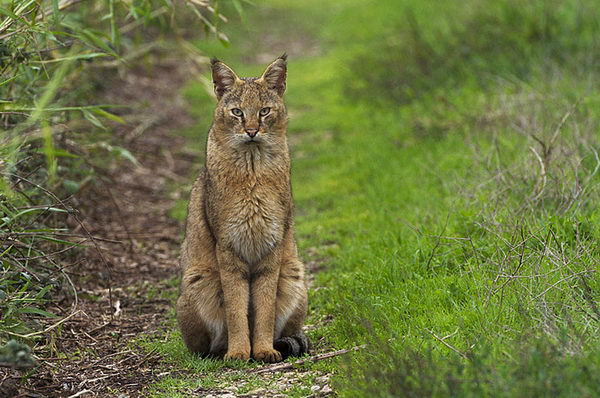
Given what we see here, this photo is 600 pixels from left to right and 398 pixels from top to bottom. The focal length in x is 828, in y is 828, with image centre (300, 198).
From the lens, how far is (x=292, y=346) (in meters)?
5.25

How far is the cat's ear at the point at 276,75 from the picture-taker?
562 centimetres

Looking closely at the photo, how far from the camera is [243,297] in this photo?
532 centimetres

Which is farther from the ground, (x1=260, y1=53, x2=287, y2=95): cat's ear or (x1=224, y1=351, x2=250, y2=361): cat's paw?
(x1=260, y1=53, x2=287, y2=95): cat's ear

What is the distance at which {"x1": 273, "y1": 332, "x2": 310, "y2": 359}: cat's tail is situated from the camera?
525 centimetres

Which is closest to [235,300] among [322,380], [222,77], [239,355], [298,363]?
[239,355]

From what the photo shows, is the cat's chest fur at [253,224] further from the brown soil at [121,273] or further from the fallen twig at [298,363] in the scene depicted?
the brown soil at [121,273]

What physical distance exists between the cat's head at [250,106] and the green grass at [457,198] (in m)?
1.31

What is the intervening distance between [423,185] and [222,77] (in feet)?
10.5

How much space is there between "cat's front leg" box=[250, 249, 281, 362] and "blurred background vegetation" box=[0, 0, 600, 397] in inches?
17.0

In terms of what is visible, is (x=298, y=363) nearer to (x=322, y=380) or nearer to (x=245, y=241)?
(x=322, y=380)

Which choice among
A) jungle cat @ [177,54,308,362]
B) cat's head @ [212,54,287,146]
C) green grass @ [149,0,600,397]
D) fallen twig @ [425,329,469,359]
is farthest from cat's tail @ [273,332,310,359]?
cat's head @ [212,54,287,146]

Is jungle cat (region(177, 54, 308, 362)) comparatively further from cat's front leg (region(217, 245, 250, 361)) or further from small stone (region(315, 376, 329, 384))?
small stone (region(315, 376, 329, 384))

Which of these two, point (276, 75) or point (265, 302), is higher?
point (276, 75)

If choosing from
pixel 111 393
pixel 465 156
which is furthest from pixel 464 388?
pixel 465 156
